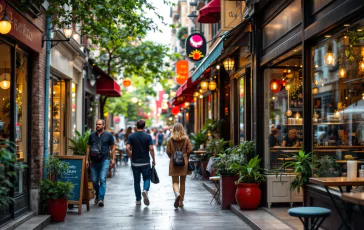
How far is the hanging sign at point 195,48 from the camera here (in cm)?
1994

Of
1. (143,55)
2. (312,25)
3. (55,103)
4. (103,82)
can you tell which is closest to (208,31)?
(143,55)

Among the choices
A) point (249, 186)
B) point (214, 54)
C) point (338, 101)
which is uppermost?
point (214, 54)

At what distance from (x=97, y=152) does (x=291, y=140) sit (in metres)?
4.44

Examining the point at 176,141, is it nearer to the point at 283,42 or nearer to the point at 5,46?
the point at 283,42

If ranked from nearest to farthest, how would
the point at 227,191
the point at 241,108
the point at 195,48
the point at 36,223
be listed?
1. the point at 36,223
2. the point at 227,191
3. the point at 241,108
4. the point at 195,48

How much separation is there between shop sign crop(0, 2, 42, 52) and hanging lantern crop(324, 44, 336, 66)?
5.32 metres

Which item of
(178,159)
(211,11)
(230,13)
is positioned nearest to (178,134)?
(178,159)

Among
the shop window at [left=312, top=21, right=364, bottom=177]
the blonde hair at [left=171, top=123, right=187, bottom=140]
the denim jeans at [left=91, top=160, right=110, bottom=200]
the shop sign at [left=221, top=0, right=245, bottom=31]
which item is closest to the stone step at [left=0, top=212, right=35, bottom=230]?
the denim jeans at [left=91, top=160, right=110, bottom=200]

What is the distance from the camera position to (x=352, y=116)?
8.93 m

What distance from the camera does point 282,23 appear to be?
36.2ft

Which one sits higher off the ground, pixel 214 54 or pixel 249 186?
pixel 214 54

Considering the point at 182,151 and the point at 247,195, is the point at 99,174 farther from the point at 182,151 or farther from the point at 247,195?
the point at 247,195

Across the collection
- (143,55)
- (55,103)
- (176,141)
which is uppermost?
(143,55)

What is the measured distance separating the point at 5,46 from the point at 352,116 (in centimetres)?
619
